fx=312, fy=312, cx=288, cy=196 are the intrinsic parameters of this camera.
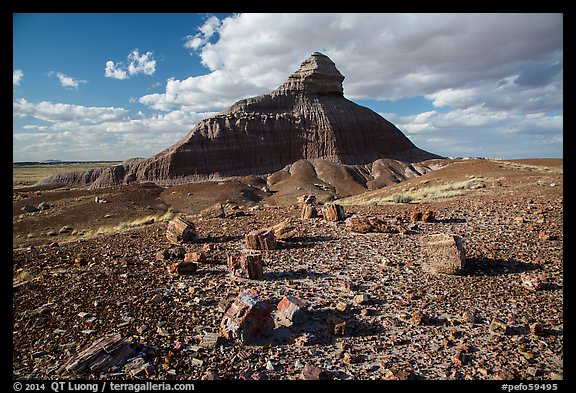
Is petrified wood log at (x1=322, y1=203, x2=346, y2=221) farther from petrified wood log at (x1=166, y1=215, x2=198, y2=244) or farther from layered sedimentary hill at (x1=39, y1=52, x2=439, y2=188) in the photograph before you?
layered sedimentary hill at (x1=39, y1=52, x2=439, y2=188)

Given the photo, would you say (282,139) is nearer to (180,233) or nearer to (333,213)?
(333,213)

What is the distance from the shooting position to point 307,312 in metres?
5.00

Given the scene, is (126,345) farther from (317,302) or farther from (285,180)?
(285,180)

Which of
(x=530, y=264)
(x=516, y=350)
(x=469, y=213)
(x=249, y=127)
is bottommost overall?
(x=516, y=350)

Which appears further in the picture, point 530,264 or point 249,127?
point 249,127

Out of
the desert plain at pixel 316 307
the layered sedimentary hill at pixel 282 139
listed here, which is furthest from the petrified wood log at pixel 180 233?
the layered sedimentary hill at pixel 282 139

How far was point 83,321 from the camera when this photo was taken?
4.75 m

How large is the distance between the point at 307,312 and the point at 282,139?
72.7 m

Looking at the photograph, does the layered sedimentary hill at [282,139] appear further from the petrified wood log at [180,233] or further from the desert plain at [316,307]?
the desert plain at [316,307]

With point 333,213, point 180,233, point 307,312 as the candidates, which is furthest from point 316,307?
point 333,213

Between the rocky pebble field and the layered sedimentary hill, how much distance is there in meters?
61.3

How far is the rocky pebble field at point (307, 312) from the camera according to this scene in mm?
3945
